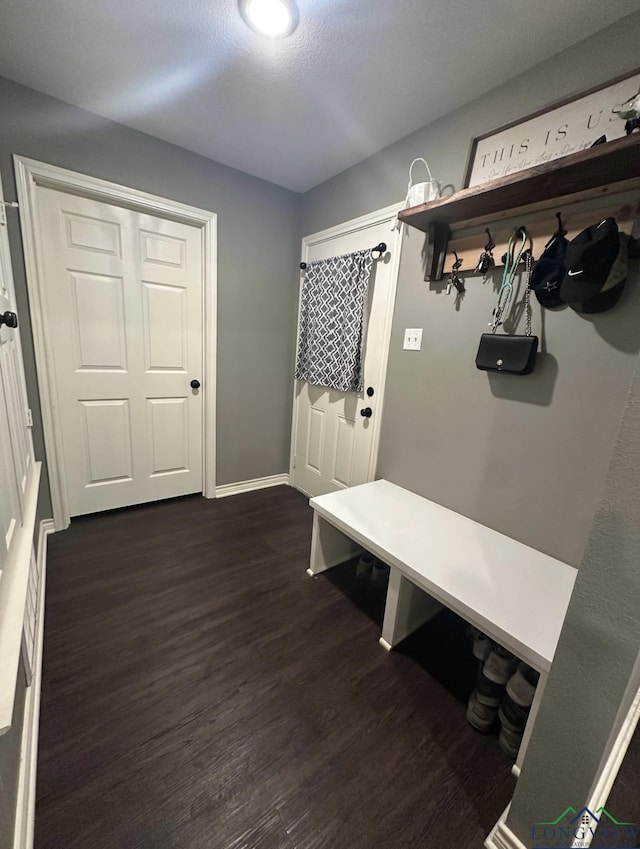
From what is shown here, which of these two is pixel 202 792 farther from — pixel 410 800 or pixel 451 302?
pixel 451 302

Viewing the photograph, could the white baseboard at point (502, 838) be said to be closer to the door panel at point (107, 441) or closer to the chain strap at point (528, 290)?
the chain strap at point (528, 290)

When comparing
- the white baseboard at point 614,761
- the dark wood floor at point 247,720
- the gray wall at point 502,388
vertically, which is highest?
the gray wall at point 502,388

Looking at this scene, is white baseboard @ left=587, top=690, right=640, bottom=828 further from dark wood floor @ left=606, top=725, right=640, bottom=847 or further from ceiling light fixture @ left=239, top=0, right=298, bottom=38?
ceiling light fixture @ left=239, top=0, right=298, bottom=38

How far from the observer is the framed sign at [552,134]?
1.17 m

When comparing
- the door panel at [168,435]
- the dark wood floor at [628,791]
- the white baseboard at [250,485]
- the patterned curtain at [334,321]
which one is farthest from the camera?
the white baseboard at [250,485]

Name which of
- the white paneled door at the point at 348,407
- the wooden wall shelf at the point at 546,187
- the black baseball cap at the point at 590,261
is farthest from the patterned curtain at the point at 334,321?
the black baseball cap at the point at 590,261

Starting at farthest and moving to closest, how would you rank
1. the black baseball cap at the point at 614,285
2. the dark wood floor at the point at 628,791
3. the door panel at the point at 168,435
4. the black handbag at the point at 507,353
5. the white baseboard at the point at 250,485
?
the white baseboard at the point at 250,485 → the door panel at the point at 168,435 → the black handbag at the point at 507,353 → the black baseball cap at the point at 614,285 → the dark wood floor at the point at 628,791

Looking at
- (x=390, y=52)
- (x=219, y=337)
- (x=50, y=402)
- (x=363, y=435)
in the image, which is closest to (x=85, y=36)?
(x=390, y=52)

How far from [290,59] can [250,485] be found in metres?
2.66

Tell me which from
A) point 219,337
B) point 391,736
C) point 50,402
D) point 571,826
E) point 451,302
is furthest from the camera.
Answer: point 219,337

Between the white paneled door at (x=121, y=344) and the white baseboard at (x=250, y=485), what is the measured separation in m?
0.36

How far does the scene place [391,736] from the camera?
3.77 feet

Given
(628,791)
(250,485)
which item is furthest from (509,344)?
(250,485)

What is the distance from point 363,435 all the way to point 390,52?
6.01 feet
